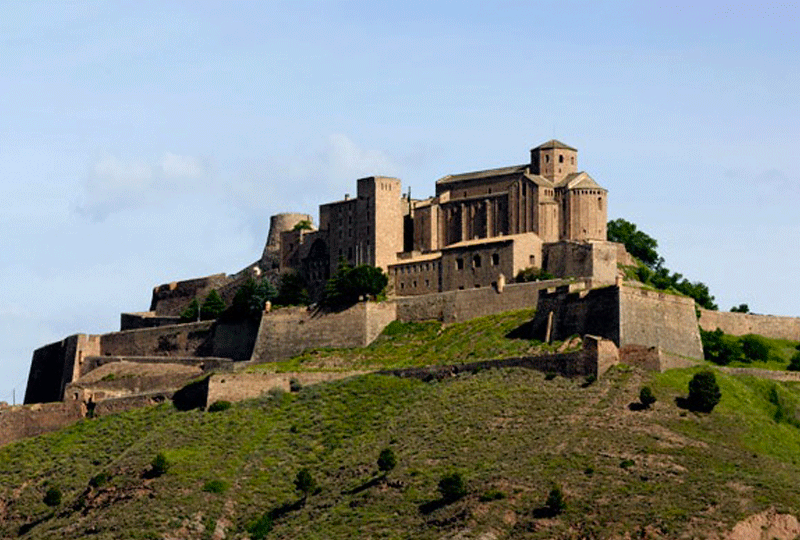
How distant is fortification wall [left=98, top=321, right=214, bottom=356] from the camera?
122 metres

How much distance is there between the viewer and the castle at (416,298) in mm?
101500

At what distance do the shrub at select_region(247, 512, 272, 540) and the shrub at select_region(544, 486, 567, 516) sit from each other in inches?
471

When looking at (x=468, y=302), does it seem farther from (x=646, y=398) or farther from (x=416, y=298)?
(x=646, y=398)

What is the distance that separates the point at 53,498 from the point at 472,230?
1307 inches

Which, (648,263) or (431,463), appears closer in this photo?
(431,463)

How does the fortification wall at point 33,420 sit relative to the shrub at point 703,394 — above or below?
below

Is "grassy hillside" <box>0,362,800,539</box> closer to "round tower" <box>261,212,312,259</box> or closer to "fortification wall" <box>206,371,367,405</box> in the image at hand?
"fortification wall" <box>206,371,367,405</box>

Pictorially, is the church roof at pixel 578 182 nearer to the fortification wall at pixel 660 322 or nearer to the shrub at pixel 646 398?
the fortification wall at pixel 660 322

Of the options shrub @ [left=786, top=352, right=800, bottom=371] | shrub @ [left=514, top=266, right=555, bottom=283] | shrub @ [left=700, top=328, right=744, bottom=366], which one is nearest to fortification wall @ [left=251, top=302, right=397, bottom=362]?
shrub @ [left=514, top=266, right=555, bottom=283]

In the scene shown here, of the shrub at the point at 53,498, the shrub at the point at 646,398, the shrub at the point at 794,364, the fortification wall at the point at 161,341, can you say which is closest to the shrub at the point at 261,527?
the shrub at the point at 53,498

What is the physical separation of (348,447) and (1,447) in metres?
19.8

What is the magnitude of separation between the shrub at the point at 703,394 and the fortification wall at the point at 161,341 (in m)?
37.9

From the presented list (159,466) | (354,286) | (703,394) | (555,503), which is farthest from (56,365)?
(555,503)

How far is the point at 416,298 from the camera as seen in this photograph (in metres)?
115
